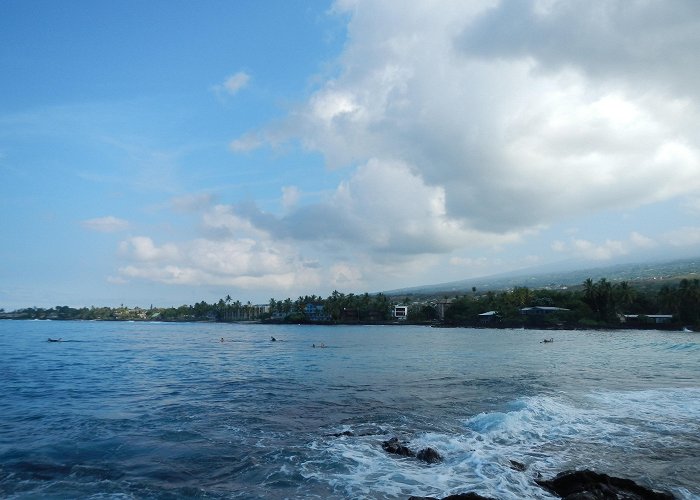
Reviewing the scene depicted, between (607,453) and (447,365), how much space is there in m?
27.5

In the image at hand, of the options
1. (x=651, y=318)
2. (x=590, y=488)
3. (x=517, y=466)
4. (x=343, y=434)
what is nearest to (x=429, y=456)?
(x=517, y=466)

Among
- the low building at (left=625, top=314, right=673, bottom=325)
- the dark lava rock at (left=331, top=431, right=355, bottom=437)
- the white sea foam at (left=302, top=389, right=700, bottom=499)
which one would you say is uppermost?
the low building at (left=625, top=314, right=673, bottom=325)

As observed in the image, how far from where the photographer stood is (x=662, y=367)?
3875 cm

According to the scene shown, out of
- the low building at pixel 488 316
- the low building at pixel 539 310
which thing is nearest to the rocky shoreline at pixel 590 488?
the low building at pixel 539 310

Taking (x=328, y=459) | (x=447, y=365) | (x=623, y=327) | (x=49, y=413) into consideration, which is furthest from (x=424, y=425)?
(x=623, y=327)

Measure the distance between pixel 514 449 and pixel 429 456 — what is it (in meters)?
3.31

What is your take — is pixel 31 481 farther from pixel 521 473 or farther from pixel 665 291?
pixel 665 291

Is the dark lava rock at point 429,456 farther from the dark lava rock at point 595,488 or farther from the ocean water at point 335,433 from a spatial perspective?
the dark lava rock at point 595,488

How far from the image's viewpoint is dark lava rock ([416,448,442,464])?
13982mm

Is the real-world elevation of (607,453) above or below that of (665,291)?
below

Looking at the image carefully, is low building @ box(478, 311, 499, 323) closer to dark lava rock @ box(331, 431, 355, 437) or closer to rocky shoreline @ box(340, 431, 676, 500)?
dark lava rock @ box(331, 431, 355, 437)

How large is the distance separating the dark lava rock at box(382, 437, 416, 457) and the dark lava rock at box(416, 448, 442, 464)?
28 centimetres

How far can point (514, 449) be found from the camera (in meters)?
15.5

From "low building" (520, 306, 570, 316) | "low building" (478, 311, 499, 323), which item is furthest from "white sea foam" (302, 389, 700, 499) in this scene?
"low building" (478, 311, 499, 323)
